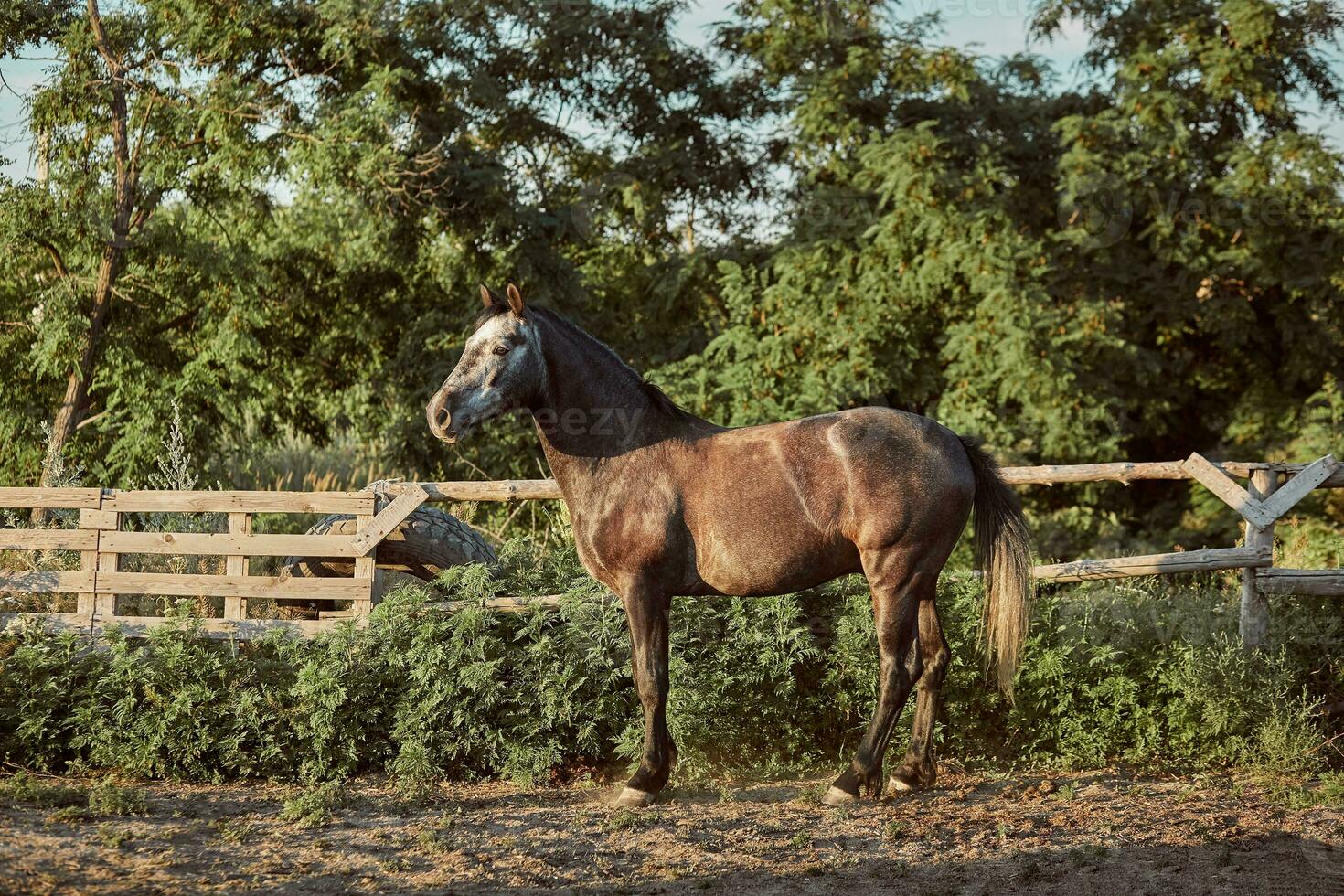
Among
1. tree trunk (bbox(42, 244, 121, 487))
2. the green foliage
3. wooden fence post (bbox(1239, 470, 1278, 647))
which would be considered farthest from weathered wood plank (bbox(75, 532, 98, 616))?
wooden fence post (bbox(1239, 470, 1278, 647))

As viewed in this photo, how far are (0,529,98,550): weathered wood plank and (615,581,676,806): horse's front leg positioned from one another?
3460mm

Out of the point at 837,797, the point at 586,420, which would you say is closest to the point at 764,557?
the point at 586,420

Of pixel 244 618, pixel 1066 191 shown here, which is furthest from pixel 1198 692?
pixel 1066 191

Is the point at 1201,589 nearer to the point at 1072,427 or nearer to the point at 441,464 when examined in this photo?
the point at 1072,427

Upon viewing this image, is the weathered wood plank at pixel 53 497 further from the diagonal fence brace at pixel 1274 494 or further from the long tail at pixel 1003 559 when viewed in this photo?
the diagonal fence brace at pixel 1274 494

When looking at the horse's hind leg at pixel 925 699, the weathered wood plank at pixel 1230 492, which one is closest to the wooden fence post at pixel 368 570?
the horse's hind leg at pixel 925 699

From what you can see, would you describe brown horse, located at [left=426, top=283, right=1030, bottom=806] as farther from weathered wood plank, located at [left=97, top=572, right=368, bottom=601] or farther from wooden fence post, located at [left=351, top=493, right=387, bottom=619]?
weathered wood plank, located at [left=97, top=572, right=368, bottom=601]

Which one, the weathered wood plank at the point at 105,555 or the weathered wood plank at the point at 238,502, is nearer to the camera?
the weathered wood plank at the point at 238,502

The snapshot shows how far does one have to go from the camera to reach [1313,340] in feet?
46.2

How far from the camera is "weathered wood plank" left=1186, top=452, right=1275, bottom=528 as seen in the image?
268 inches

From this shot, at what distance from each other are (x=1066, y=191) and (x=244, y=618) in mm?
10427

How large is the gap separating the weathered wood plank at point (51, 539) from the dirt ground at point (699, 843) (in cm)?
169

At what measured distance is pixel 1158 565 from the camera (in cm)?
698

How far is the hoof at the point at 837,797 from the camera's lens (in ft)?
18.5
